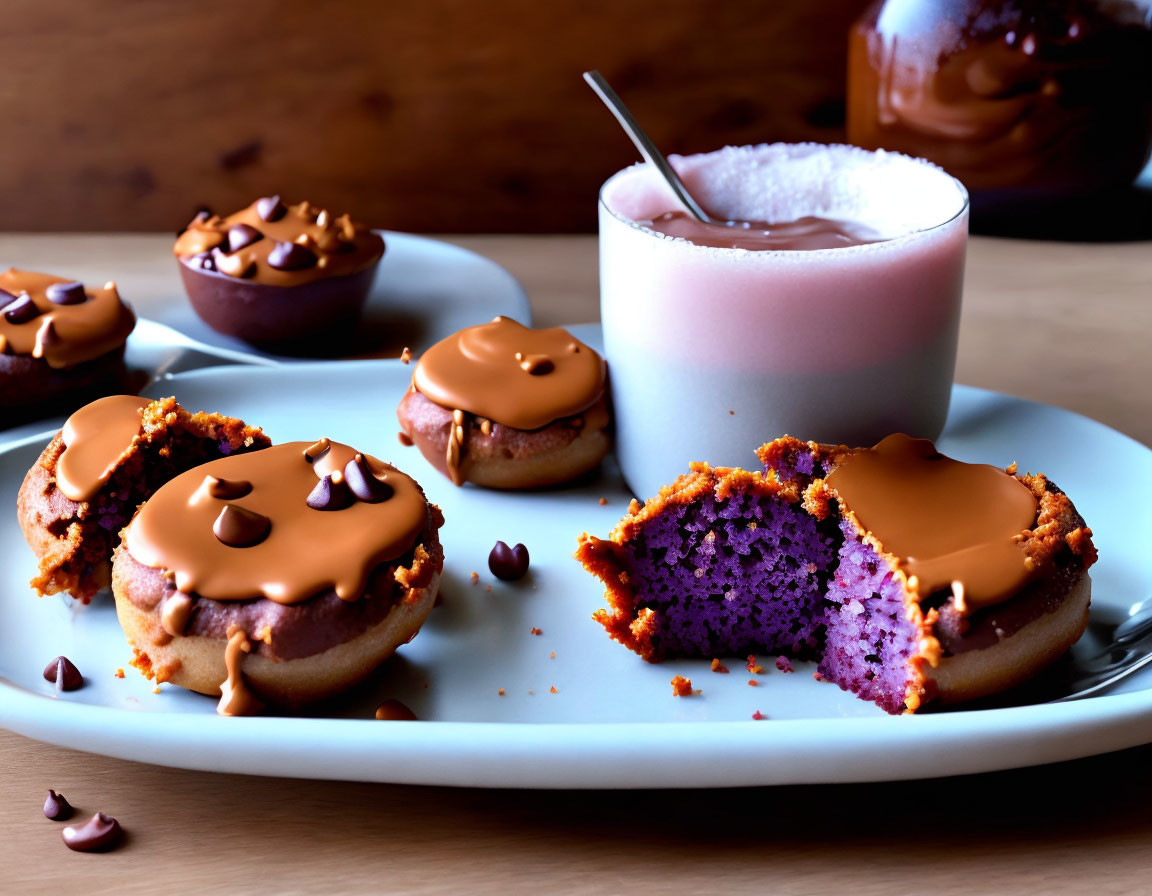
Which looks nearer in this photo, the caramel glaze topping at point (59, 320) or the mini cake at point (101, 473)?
the mini cake at point (101, 473)

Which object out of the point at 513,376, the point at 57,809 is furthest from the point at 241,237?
the point at 57,809

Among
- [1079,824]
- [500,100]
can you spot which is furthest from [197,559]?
[500,100]

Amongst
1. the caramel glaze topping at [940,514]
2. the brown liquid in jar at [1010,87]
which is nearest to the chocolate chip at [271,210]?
the brown liquid in jar at [1010,87]

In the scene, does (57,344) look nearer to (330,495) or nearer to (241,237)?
(241,237)

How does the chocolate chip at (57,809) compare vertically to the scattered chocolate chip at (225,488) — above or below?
below

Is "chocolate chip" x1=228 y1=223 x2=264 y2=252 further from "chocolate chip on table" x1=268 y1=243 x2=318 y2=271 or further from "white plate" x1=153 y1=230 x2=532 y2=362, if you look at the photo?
"white plate" x1=153 y1=230 x2=532 y2=362

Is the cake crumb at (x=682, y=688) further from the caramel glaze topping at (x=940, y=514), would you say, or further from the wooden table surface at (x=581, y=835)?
the caramel glaze topping at (x=940, y=514)

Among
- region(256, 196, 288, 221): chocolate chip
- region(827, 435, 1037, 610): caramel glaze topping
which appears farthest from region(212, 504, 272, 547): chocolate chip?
region(256, 196, 288, 221): chocolate chip
